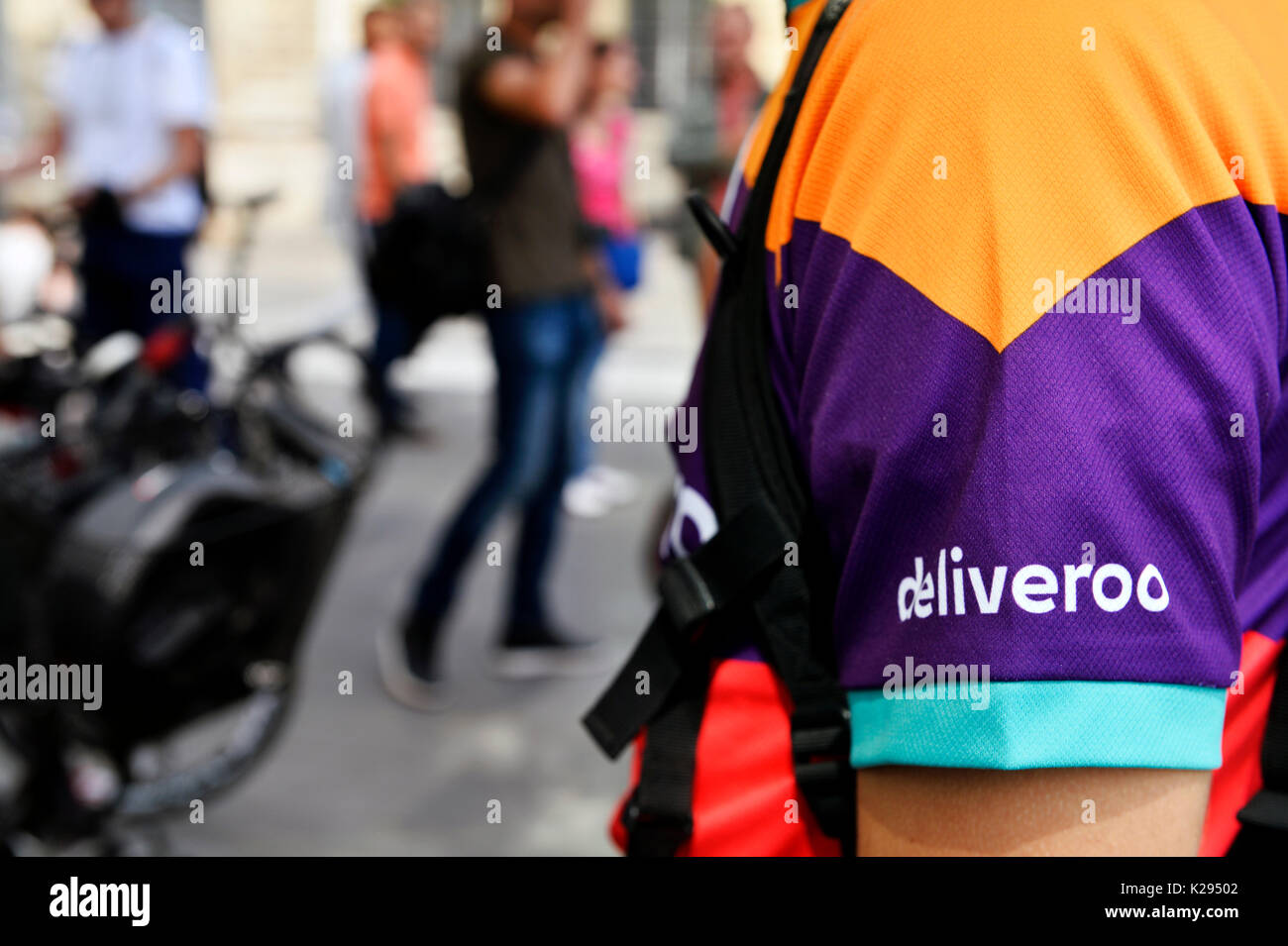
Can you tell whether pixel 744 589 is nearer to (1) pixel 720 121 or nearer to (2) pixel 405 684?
(2) pixel 405 684

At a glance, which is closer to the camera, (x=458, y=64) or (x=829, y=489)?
(x=829, y=489)

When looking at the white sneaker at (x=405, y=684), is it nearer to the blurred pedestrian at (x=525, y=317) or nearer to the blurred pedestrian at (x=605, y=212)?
the blurred pedestrian at (x=525, y=317)

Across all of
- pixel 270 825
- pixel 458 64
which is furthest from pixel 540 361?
pixel 270 825

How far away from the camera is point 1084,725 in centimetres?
76

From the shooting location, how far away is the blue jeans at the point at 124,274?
4.64m

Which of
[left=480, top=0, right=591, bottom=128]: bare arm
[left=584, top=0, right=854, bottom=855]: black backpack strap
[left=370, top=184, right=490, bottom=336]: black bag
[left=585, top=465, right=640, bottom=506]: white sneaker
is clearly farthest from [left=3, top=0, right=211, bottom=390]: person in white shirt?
[left=584, top=0, right=854, bottom=855]: black backpack strap

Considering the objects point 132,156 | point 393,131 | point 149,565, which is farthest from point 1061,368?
point 393,131

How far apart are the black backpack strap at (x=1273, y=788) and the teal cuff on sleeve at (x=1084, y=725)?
0.18m

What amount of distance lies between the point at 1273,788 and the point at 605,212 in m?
4.96

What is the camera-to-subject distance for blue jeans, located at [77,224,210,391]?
15.2 ft

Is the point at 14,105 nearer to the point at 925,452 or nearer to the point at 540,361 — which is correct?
the point at 540,361
